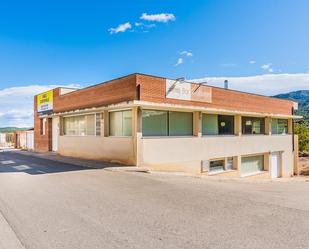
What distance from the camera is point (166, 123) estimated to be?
1633cm

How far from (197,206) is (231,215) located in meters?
1.04

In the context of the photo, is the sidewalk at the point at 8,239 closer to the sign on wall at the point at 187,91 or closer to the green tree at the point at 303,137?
the sign on wall at the point at 187,91

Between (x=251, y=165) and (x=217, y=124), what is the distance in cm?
607

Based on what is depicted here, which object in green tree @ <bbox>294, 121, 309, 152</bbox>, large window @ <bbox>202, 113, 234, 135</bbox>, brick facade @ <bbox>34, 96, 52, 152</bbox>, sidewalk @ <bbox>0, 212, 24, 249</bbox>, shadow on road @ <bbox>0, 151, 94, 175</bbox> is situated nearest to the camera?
sidewalk @ <bbox>0, 212, 24, 249</bbox>

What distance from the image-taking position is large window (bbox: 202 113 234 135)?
19109 millimetres

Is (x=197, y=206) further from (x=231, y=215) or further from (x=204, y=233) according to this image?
(x=204, y=233)

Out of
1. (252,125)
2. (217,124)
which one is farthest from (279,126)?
(217,124)

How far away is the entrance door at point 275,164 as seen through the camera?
993 inches

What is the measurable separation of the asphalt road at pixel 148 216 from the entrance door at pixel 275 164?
59.0 ft

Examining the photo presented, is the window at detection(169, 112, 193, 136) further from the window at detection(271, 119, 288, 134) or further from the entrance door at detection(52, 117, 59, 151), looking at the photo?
the entrance door at detection(52, 117, 59, 151)

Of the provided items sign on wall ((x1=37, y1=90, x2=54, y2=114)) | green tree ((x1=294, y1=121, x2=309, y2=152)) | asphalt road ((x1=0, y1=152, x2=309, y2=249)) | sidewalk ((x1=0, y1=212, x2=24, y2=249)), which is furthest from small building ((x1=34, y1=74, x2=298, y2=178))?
green tree ((x1=294, y1=121, x2=309, y2=152))

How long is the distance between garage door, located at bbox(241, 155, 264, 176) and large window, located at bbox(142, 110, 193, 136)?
733 cm

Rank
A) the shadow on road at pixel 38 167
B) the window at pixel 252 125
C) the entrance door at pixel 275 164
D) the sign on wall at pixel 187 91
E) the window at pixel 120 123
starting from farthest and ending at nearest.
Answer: the entrance door at pixel 275 164, the window at pixel 252 125, the sign on wall at pixel 187 91, the window at pixel 120 123, the shadow on road at pixel 38 167

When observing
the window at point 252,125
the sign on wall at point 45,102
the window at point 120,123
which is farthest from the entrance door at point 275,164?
the sign on wall at point 45,102
